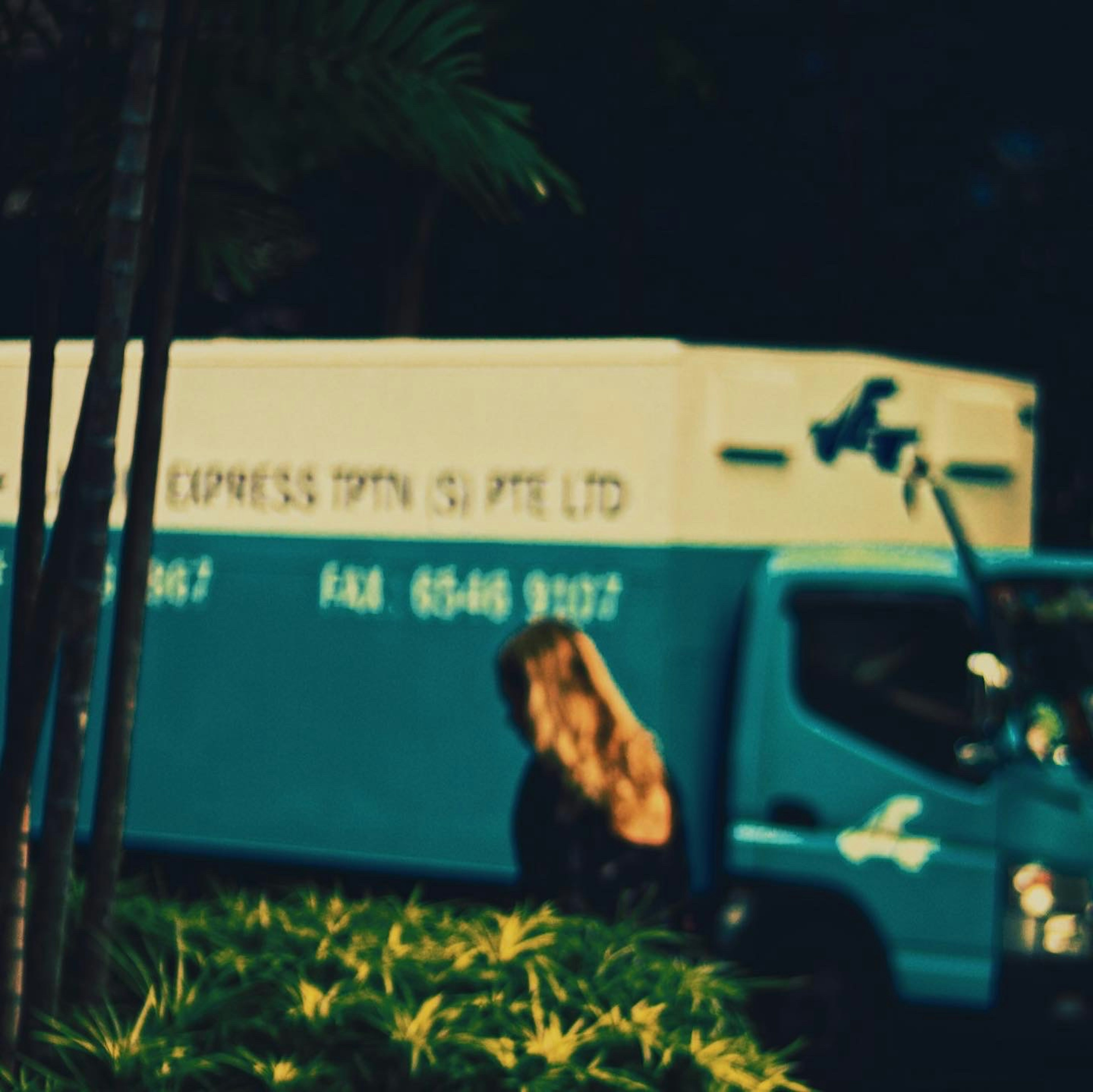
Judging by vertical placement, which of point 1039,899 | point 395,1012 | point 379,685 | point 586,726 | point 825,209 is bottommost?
point 395,1012

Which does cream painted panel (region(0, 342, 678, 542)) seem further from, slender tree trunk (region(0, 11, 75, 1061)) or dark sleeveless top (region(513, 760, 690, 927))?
slender tree trunk (region(0, 11, 75, 1061))

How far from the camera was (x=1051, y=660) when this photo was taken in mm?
8031

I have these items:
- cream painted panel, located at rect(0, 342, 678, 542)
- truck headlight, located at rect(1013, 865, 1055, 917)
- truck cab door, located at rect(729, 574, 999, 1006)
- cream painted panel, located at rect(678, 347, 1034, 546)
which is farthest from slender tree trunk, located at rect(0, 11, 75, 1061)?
truck headlight, located at rect(1013, 865, 1055, 917)

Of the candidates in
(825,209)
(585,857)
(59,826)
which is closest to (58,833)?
(59,826)

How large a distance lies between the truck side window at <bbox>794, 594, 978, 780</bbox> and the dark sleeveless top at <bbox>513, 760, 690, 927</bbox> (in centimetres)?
71

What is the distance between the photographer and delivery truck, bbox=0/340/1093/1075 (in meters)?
7.97

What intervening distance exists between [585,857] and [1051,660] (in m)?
1.81

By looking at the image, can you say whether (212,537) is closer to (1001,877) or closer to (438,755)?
(438,755)

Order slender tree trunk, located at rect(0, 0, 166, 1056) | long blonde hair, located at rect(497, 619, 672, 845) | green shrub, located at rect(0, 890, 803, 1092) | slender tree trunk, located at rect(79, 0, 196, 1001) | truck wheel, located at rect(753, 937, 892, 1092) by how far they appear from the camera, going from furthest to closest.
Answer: truck wheel, located at rect(753, 937, 892, 1092) → long blonde hair, located at rect(497, 619, 672, 845) → slender tree trunk, located at rect(79, 0, 196, 1001) → slender tree trunk, located at rect(0, 0, 166, 1056) → green shrub, located at rect(0, 890, 803, 1092)

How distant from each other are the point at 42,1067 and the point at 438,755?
3627 millimetres

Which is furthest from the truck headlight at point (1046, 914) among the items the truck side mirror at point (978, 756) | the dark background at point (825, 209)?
the dark background at point (825, 209)

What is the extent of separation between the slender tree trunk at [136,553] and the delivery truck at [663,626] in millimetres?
2747

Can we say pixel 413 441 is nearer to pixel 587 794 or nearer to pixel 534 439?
pixel 534 439

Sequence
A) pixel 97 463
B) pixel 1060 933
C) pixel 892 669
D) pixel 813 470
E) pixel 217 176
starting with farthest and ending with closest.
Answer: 1. pixel 813 470
2. pixel 892 669
3. pixel 1060 933
4. pixel 217 176
5. pixel 97 463
